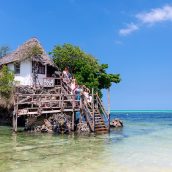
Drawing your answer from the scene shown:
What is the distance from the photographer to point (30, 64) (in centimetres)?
3036

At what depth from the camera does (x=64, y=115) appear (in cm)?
2562

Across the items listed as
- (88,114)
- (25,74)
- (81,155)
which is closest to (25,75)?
(25,74)

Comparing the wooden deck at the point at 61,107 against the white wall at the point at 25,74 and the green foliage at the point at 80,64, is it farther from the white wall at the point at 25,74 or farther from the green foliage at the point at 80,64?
the green foliage at the point at 80,64

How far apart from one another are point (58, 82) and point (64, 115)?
6391 millimetres

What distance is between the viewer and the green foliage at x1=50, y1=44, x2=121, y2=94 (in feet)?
107

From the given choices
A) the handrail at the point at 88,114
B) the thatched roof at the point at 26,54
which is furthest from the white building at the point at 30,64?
the handrail at the point at 88,114

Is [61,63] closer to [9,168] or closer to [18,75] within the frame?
[18,75]

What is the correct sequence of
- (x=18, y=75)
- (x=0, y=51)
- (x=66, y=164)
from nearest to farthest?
1. (x=66, y=164)
2. (x=18, y=75)
3. (x=0, y=51)

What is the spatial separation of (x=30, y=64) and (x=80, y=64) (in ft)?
16.2

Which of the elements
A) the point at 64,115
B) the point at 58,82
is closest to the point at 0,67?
the point at 58,82

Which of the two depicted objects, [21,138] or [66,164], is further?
[21,138]

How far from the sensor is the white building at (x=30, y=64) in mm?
29984

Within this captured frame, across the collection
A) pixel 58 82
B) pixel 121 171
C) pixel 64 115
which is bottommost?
pixel 121 171

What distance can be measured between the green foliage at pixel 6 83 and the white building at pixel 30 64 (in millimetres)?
1057
